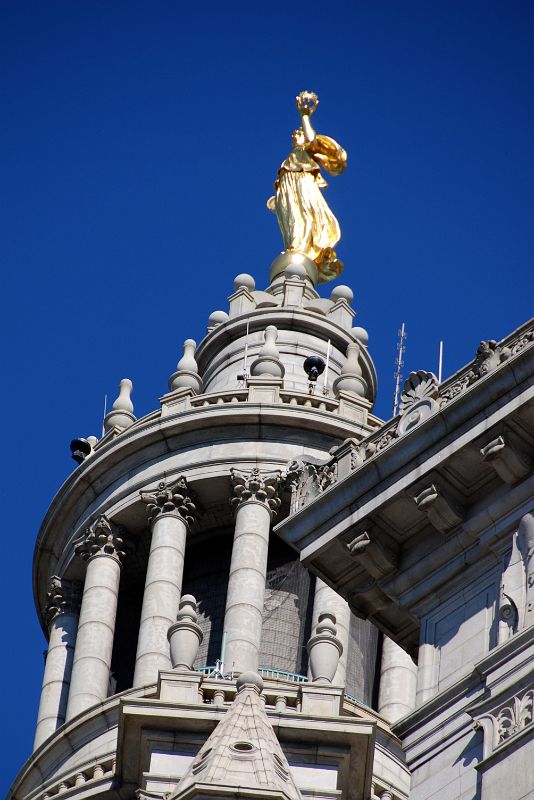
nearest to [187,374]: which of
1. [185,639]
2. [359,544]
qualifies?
[185,639]

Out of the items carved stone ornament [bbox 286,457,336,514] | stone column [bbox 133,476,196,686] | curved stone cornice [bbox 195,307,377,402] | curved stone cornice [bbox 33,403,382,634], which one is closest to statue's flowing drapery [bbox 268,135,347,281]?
curved stone cornice [bbox 195,307,377,402]

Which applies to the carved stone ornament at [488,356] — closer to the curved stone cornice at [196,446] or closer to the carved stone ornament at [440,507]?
the carved stone ornament at [440,507]

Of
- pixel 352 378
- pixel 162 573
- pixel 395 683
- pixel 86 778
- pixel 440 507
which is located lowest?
pixel 440 507

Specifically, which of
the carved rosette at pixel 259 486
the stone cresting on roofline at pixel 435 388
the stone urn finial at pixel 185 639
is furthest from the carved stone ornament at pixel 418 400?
the carved rosette at pixel 259 486

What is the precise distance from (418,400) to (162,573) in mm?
25952

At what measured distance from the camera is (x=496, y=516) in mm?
39875

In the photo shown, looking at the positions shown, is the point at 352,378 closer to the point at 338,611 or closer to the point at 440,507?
the point at 338,611

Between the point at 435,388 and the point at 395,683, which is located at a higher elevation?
the point at 395,683

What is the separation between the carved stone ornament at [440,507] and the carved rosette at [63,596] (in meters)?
31.0

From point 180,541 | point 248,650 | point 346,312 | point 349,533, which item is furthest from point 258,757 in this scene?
point 346,312

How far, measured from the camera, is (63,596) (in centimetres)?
7075

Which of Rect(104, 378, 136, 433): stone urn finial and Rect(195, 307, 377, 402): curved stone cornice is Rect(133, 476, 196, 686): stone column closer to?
Rect(104, 378, 136, 433): stone urn finial

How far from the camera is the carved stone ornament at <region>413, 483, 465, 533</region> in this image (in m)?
40.3

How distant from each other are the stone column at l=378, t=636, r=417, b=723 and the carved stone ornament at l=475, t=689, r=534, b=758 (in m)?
27.9
